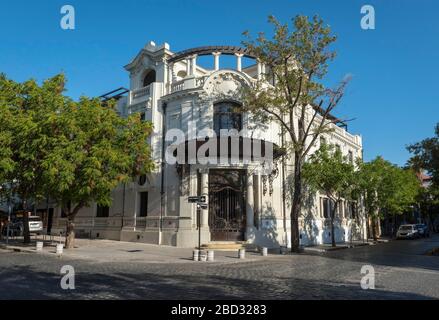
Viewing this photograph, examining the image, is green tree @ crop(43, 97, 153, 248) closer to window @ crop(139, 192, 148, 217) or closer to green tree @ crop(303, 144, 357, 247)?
window @ crop(139, 192, 148, 217)

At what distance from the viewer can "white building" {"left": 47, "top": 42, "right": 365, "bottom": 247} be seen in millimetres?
22547

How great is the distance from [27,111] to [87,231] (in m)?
11.9

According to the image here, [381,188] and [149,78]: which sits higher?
[149,78]

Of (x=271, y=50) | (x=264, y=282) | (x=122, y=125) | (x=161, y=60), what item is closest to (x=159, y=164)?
(x=122, y=125)

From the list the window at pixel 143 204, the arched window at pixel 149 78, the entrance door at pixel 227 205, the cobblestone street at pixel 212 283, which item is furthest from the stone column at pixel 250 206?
the arched window at pixel 149 78

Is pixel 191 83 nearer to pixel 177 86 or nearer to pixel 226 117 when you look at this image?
pixel 177 86

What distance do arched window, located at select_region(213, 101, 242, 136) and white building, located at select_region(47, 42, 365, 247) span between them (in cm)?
6

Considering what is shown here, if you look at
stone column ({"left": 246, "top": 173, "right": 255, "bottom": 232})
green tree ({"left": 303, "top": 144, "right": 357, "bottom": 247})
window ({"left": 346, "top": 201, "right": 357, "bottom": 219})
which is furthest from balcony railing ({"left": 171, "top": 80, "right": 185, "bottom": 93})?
window ({"left": 346, "top": 201, "right": 357, "bottom": 219})

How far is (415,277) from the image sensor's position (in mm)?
11477

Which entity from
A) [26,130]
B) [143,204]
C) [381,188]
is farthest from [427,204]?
[26,130]

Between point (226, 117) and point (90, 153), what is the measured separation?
355 inches

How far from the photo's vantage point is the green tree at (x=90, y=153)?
56.5ft

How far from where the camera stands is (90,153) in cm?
1825
